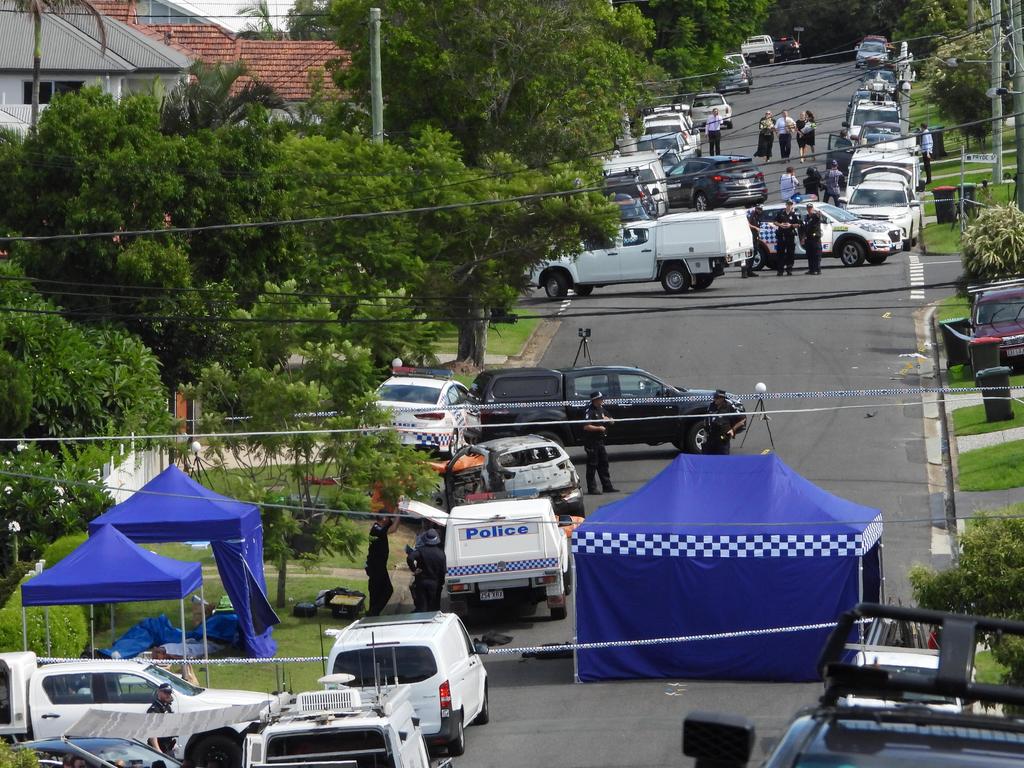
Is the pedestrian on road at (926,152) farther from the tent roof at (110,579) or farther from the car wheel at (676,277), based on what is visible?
the tent roof at (110,579)

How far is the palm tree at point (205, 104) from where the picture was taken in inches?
1454

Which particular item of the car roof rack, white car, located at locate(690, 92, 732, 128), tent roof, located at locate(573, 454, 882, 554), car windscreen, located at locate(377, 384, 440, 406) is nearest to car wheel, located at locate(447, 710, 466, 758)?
tent roof, located at locate(573, 454, 882, 554)

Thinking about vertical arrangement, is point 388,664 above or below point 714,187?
below

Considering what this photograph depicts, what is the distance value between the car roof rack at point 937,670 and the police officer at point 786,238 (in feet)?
121

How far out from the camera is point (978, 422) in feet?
96.3

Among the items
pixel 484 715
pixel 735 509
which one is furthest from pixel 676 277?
pixel 484 715

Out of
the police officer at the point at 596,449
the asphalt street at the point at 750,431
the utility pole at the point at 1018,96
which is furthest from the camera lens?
the utility pole at the point at 1018,96

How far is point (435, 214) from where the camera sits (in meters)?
34.6

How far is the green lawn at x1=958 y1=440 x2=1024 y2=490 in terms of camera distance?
2558 cm

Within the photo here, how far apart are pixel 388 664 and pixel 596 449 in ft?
38.5

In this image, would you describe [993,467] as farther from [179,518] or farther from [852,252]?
[852,252]

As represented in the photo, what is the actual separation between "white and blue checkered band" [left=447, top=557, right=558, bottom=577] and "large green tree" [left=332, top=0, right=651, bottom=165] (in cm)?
2039

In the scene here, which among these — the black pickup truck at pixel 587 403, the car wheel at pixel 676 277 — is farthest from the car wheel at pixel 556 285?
the black pickup truck at pixel 587 403

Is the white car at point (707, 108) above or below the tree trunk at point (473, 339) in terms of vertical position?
above
